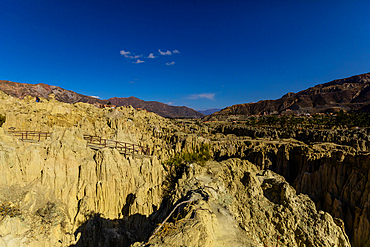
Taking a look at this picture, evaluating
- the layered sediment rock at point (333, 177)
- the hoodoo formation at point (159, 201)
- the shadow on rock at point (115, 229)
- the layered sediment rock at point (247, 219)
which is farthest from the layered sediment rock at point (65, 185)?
the layered sediment rock at point (333, 177)

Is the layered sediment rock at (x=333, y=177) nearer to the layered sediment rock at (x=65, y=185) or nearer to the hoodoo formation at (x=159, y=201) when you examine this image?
the hoodoo formation at (x=159, y=201)

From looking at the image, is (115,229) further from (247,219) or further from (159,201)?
(247,219)

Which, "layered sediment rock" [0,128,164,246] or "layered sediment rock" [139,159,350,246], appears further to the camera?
"layered sediment rock" [0,128,164,246]

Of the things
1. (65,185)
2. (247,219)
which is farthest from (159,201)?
(65,185)

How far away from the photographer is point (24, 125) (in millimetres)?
24391

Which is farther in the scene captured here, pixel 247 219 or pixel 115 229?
pixel 115 229

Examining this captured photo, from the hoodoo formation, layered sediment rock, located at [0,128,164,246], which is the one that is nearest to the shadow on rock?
the hoodoo formation

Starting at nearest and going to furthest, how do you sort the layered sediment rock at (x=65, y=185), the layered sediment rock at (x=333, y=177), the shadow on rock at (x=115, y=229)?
the layered sediment rock at (x=65, y=185) < the shadow on rock at (x=115, y=229) < the layered sediment rock at (x=333, y=177)

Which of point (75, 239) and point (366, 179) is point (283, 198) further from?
point (75, 239)

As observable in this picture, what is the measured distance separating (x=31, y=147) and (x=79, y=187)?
5.30 meters

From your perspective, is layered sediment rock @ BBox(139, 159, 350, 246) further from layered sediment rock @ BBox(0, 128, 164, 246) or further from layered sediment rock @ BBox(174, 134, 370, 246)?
layered sediment rock @ BBox(174, 134, 370, 246)

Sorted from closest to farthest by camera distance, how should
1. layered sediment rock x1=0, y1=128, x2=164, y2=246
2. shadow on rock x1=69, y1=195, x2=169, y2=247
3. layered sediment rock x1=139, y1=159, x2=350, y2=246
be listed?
layered sediment rock x1=139, y1=159, x2=350, y2=246, layered sediment rock x1=0, y1=128, x2=164, y2=246, shadow on rock x1=69, y1=195, x2=169, y2=247

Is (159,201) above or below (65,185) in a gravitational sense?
below

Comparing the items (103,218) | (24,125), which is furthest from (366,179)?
(24,125)
